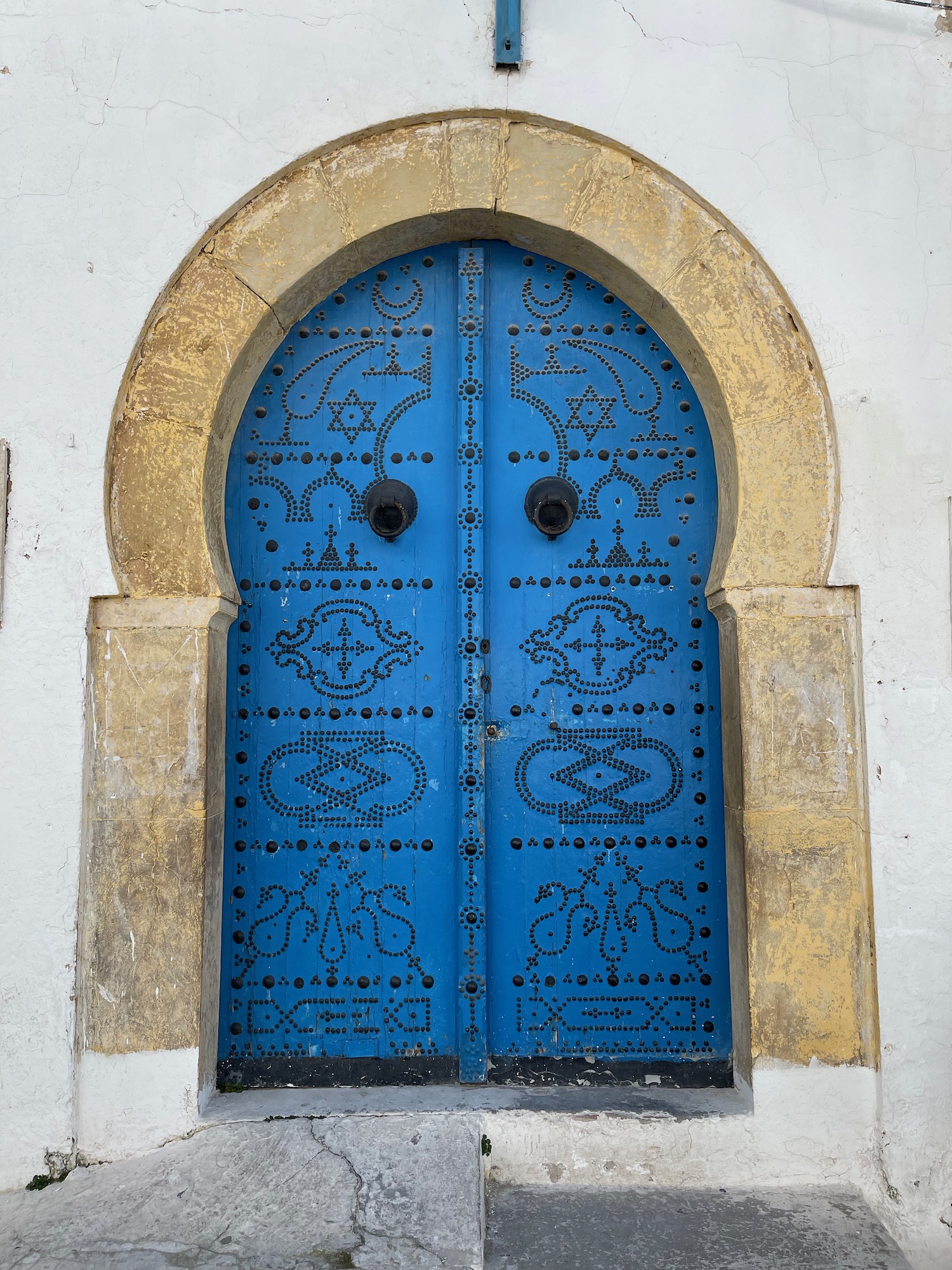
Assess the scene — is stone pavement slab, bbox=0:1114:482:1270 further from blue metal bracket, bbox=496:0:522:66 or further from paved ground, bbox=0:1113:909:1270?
blue metal bracket, bbox=496:0:522:66

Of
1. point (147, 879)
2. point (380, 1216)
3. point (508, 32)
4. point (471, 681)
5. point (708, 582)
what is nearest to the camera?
point (380, 1216)

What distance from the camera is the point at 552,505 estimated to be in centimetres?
321

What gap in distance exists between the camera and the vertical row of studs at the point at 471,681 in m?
3.11

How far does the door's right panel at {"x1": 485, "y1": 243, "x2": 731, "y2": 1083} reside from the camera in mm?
3125

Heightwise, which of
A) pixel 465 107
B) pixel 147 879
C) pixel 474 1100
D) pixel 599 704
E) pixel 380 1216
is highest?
pixel 465 107

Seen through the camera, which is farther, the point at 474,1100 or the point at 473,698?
the point at 473,698

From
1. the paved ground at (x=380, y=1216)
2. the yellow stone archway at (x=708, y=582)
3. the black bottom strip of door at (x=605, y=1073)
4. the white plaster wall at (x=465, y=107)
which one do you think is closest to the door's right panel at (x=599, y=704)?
the black bottom strip of door at (x=605, y=1073)

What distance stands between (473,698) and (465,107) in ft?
6.64

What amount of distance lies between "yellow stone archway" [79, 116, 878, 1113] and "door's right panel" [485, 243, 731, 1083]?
153mm

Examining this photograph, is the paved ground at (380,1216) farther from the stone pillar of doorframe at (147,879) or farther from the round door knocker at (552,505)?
the round door knocker at (552,505)

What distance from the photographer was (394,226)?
3121 millimetres

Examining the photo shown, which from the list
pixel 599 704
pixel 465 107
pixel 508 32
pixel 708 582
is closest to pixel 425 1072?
pixel 599 704

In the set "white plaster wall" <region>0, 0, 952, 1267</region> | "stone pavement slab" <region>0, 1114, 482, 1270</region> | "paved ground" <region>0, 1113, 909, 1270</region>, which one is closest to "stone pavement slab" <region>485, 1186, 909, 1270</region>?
"paved ground" <region>0, 1113, 909, 1270</region>

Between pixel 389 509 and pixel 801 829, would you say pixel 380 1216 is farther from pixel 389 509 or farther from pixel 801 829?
pixel 389 509
